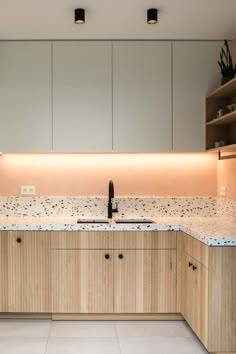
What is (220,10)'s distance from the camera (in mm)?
2924

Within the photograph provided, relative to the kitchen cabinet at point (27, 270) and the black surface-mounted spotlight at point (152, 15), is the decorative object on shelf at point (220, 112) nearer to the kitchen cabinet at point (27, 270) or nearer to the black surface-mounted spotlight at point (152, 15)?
the black surface-mounted spotlight at point (152, 15)

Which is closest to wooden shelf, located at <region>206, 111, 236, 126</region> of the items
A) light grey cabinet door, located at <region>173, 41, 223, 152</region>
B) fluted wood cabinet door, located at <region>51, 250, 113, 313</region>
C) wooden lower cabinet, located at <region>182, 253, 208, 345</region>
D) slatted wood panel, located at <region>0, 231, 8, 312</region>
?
light grey cabinet door, located at <region>173, 41, 223, 152</region>

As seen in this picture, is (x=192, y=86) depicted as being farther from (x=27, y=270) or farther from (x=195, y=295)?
(x=27, y=270)

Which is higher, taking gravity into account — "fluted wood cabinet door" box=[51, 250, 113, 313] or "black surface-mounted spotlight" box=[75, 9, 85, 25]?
"black surface-mounted spotlight" box=[75, 9, 85, 25]

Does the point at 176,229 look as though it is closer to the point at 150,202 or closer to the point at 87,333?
the point at 150,202

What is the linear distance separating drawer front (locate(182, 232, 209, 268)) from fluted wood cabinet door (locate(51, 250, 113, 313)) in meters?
0.63

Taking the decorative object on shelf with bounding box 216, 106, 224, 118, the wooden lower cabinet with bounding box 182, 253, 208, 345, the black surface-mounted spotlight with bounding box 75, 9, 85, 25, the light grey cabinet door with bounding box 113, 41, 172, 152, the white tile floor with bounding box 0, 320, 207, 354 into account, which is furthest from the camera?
the light grey cabinet door with bounding box 113, 41, 172, 152

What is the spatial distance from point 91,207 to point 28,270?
888 mm

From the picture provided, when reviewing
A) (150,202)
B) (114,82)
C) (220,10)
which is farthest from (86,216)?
(220,10)

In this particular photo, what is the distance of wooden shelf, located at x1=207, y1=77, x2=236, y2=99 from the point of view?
310cm

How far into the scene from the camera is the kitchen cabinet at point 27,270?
3.26 m

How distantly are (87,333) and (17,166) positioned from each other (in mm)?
1719

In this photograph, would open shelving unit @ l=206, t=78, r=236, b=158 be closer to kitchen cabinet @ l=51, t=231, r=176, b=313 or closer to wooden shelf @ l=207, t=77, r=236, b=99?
wooden shelf @ l=207, t=77, r=236, b=99

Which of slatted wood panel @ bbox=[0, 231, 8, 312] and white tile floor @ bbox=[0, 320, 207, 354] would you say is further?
slatted wood panel @ bbox=[0, 231, 8, 312]
